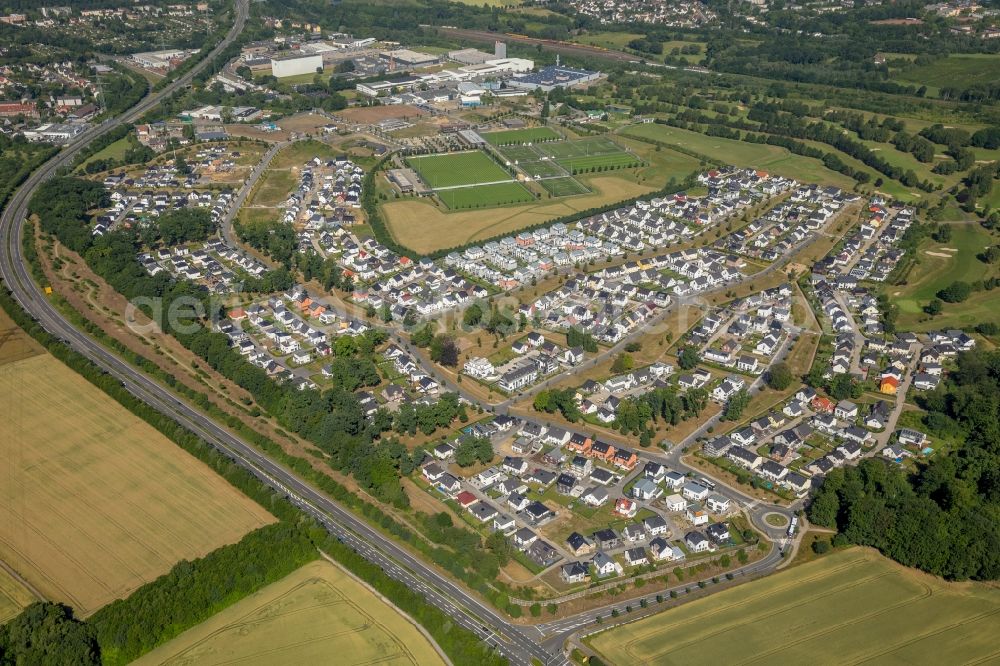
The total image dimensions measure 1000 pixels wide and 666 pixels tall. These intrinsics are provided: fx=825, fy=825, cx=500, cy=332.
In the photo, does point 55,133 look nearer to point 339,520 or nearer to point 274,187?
point 274,187

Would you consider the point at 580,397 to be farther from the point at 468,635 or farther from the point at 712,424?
the point at 468,635

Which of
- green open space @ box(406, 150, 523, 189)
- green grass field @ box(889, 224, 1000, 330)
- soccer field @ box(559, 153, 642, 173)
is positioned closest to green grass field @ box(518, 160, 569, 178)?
soccer field @ box(559, 153, 642, 173)

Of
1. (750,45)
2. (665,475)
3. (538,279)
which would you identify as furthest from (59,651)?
(750,45)

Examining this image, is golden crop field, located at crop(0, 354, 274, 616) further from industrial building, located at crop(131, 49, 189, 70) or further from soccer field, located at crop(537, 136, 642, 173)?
industrial building, located at crop(131, 49, 189, 70)

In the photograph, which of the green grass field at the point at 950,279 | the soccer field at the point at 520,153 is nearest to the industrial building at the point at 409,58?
the soccer field at the point at 520,153

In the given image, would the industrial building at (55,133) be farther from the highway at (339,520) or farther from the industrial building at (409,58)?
the industrial building at (409,58)
